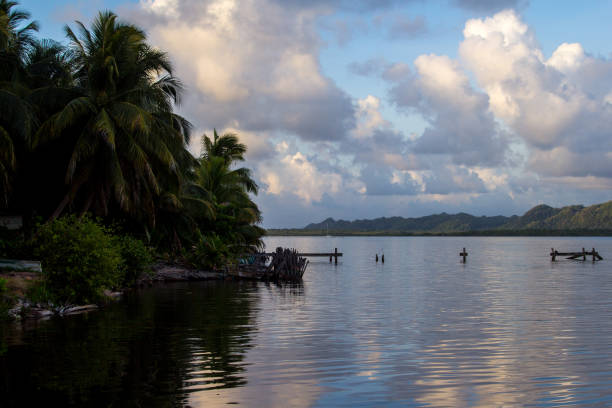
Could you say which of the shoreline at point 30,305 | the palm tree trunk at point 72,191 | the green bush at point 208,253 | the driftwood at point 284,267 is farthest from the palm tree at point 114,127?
the driftwood at point 284,267

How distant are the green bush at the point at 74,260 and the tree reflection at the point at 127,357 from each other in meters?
1.43

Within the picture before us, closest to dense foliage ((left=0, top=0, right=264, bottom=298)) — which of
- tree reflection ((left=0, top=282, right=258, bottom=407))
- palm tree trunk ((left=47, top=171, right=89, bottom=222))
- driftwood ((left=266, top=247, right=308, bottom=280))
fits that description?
palm tree trunk ((left=47, top=171, right=89, bottom=222))

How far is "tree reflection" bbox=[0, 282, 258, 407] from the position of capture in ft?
34.6

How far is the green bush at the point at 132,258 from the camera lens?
3044 centimetres

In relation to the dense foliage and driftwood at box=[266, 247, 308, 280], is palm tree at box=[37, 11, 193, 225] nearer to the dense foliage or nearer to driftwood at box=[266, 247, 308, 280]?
the dense foliage

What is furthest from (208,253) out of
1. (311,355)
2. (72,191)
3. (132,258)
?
(311,355)

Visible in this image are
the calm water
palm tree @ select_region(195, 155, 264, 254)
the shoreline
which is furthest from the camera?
palm tree @ select_region(195, 155, 264, 254)

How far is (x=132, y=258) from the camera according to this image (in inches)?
1224

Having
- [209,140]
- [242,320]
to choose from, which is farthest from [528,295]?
[209,140]

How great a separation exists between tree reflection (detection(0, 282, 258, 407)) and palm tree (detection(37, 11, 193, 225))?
28.1ft

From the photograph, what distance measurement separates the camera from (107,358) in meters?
13.6

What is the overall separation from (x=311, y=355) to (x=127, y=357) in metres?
4.37

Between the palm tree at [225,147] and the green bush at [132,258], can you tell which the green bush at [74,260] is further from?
the palm tree at [225,147]

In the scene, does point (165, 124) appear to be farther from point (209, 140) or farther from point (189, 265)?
point (209, 140)
